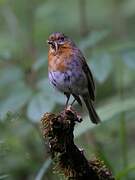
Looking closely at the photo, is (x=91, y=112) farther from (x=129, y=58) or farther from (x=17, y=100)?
(x=17, y=100)

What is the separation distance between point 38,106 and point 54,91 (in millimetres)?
268

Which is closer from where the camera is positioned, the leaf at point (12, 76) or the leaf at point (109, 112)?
the leaf at point (109, 112)

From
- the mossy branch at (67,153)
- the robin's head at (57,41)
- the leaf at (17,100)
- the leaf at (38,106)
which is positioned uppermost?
the robin's head at (57,41)

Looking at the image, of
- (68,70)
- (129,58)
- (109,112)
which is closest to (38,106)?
(68,70)

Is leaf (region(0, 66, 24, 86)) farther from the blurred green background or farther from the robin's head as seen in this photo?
the robin's head

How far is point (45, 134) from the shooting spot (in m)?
3.47

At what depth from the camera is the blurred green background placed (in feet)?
16.1

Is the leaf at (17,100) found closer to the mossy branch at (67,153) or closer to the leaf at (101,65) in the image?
the leaf at (101,65)

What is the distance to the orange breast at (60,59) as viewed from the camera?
4.91 metres

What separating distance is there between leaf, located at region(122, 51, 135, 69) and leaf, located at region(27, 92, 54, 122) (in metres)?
0.70

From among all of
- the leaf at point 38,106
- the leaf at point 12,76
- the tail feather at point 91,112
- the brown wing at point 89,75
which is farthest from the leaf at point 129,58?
the leaf at point 12,76

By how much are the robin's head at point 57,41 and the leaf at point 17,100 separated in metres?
0.37

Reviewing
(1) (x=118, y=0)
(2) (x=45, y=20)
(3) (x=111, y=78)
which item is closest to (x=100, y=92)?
(3) (x=111, y=78)

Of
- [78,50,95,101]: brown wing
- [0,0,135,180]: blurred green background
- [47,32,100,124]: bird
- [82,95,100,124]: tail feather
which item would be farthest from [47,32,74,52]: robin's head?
[82,95,100,124]: tail feather
